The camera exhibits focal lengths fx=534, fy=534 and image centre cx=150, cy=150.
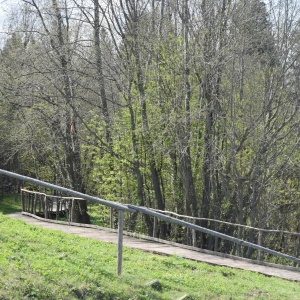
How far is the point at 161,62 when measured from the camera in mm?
18578

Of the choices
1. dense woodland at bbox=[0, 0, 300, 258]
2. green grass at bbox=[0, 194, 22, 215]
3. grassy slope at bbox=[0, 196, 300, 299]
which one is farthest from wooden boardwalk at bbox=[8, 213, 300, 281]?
green grass at bbox=[0, 194, 22, 215]

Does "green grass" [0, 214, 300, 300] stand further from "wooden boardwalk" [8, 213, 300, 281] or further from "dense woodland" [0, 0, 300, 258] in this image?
"dense woodland" [0, 0, 300, 258]

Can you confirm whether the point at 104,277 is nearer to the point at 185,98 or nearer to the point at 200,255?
the point at 200,255

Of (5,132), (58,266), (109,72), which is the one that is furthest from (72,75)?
(58,266)

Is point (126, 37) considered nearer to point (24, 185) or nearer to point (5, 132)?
point (5, 132)

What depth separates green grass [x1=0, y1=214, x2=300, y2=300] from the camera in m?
5.55

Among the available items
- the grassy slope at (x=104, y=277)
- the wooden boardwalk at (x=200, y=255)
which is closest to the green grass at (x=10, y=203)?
the wooden boardwalk at (x=200, y=255)

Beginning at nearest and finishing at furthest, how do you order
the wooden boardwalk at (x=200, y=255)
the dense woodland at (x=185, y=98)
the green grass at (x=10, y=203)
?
the wooden boardwalk at (x=200, y=255)
the dense woodland at (x=185, y=98)
the green grass at (x=10, y=203)

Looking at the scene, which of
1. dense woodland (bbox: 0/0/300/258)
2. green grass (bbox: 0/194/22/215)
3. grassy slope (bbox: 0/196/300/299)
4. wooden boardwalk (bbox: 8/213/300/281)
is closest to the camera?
grassy slope (bbox: 0/196/300/299)

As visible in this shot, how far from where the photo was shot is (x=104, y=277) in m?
6.49

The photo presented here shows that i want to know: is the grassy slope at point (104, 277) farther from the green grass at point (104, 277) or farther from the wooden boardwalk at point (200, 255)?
the wooden boardwalk at point (200, 255)

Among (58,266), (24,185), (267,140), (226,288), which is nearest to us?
(58,266)

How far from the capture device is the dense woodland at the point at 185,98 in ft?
57.4

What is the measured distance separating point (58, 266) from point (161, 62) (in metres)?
13.0
